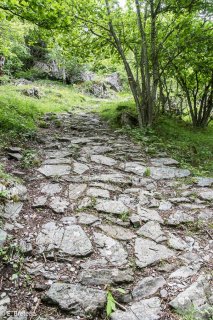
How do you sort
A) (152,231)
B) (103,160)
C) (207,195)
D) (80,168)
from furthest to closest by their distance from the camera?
(103,160)
(80,168)
(207,195)
(152,231)

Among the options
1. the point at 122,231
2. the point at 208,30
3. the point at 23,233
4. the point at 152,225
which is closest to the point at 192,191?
the point at 152,225

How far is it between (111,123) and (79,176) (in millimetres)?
5753

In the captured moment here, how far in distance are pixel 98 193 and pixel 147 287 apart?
1954mm

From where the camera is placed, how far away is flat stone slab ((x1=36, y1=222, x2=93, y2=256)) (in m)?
3.02

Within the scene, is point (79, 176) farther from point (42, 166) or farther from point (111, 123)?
point (111, 123)

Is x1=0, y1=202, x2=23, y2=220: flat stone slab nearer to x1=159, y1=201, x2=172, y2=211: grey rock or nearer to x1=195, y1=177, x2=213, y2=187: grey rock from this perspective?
x1=159, y1=201, x2=172, y2=211: grey rock

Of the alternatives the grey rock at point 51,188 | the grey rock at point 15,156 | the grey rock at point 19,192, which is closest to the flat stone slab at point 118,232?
the grey rock at point 51,188

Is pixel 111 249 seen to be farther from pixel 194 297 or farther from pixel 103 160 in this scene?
pixel 103 160

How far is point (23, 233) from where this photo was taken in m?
3.23

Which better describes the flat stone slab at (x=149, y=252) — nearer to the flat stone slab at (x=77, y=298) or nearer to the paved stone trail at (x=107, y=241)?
the paved stone trail at (x=107, y=241)

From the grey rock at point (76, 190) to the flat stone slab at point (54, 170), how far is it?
0.54 m

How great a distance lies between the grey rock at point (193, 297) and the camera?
2.40 metres

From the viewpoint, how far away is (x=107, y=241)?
324 cm

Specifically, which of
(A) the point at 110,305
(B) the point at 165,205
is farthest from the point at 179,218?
(A) the point at 110,305
